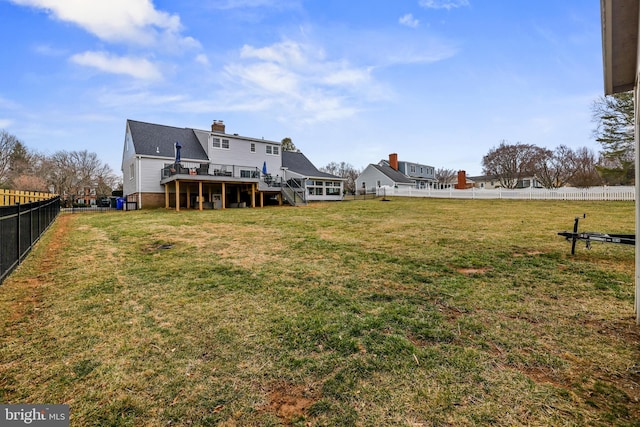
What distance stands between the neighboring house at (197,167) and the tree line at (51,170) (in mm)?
18538

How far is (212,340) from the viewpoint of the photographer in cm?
290

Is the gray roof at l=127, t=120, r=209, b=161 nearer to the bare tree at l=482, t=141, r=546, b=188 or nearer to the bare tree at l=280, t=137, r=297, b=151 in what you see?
the bare tree at l=280, t=137, r=297, b=151

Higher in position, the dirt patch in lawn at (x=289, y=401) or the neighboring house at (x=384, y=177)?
the neighboring house at (x=384, y=177)

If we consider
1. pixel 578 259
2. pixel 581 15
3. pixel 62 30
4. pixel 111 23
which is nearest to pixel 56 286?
pixel 578 259

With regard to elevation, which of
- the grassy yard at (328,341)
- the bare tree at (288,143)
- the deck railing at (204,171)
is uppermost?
the bare tree at (288,143)

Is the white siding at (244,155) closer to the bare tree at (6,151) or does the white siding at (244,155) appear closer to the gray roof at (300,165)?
the gray roof at (300,165)

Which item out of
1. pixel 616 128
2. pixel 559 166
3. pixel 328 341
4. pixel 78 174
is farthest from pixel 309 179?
pixel 559 166

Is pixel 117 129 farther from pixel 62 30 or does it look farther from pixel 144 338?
pixel 144 338

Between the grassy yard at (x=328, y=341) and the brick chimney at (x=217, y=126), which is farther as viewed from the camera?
the brick chimney at (x=217, y=126)

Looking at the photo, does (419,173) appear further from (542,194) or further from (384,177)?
(542,194)

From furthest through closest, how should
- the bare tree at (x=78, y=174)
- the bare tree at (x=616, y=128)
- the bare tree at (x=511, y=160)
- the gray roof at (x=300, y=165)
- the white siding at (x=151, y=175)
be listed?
the bare tree at (x=78, y=174) → the bare tree at (x=511, y=160) → the gray roof at (x=300, y=165) → the white siding at (x=151, y=175) → the bare tree at (x=616, y=128)

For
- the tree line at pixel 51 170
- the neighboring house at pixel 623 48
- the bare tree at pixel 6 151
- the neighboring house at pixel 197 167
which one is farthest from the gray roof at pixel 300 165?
the bare tree at pixel 6 151

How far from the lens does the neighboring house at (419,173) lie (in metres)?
43.4

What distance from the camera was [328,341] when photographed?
2.84 metres
